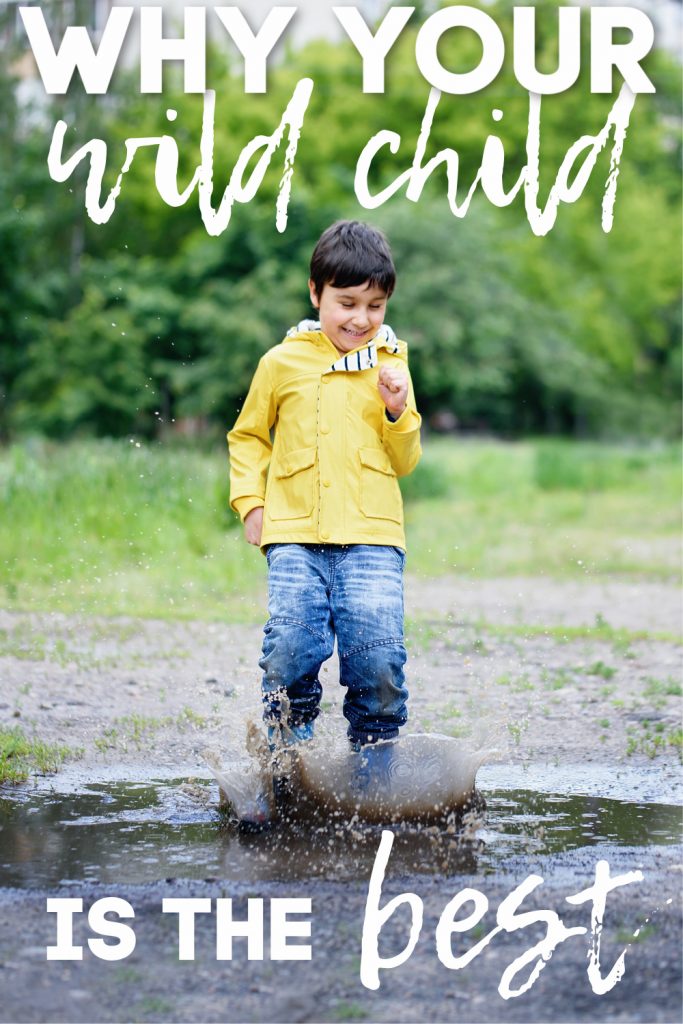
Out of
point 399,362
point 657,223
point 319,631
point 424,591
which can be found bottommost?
point 424,591

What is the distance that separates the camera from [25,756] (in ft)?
17.2

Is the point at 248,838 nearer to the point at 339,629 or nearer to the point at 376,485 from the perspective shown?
the point at 339,629

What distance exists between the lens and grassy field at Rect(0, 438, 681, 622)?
980cm

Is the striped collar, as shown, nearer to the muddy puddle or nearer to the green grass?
the muddy puddle

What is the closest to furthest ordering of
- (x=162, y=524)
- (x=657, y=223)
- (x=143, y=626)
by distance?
(x=143, y=626)
(x=162, y=524)
(x=657, y=223)

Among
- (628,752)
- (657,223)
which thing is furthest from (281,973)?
(657,223)

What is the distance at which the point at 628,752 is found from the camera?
5508mm

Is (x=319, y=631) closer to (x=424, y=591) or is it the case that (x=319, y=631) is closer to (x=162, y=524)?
(x=424, y=591)

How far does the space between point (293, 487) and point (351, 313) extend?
519 millimetres

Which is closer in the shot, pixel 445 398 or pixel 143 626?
pixel 143 626

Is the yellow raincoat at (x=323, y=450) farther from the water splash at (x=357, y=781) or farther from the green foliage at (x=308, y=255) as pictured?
the green foliage at (x=308, y=255)

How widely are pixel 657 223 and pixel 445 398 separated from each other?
38.9ft

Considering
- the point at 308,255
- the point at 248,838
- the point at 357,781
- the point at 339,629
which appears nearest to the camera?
the point at 248,838

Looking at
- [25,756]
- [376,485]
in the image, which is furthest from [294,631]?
[25,756]
